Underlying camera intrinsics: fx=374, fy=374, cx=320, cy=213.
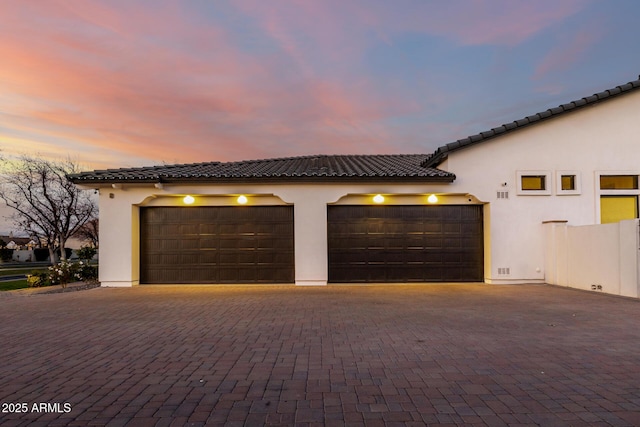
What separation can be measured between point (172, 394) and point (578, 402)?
4.03 m

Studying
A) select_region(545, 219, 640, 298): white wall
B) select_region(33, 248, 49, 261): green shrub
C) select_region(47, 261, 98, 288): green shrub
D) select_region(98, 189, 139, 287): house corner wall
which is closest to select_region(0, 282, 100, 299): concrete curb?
select_region(47, 261, 98, 288): green shrub

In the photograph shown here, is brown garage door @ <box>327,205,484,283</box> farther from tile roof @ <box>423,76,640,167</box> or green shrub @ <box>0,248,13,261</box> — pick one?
green shrub @ <box>0,248,13,261</box>

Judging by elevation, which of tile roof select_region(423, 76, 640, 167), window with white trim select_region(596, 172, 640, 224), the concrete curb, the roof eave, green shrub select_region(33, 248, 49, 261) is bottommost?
green shrub select_region(33, 248, 49, 261)

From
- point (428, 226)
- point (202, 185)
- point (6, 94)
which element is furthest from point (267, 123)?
point (6, 94)

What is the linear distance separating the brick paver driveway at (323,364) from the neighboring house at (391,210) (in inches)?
144

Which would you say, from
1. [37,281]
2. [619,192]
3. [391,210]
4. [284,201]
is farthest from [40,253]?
[619,192]

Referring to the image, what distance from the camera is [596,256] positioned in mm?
10797

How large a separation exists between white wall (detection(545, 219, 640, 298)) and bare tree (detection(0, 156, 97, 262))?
91.2 feet

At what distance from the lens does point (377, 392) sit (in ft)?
12.8

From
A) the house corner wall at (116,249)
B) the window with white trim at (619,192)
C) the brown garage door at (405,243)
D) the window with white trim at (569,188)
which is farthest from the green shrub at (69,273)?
the window with white trim at (619,192)

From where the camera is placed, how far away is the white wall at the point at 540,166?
12.6 meters

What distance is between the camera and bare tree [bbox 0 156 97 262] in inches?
1001

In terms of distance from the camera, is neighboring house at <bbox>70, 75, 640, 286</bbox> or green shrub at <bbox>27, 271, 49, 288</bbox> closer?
neighboring house at <bbox>70, 75, 640, 286</bbox>

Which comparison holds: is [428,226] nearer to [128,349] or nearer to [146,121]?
[128,349]
